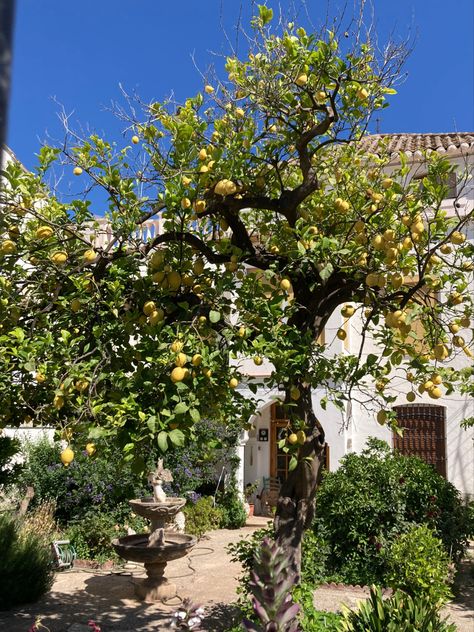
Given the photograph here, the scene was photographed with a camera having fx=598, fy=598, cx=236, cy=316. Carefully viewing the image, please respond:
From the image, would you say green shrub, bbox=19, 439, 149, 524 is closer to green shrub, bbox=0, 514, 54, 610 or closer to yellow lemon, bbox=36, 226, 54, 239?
green shrub, bbox=0, 514, 54, 610

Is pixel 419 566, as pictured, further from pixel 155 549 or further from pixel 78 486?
pixel 78 486

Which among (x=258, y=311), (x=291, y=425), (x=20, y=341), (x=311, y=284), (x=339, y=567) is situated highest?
(x=311, y=284)

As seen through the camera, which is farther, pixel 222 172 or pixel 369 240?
pixel 369 240

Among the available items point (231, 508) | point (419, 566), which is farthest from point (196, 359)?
point (231, 508)

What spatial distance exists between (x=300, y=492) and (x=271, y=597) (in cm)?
223

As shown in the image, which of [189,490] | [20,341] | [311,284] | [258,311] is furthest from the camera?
[189,490]

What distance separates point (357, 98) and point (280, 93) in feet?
1.96

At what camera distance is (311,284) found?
4988 mm

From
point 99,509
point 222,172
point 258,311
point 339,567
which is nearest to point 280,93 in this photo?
point 222,172

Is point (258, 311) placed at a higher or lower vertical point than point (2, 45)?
higher

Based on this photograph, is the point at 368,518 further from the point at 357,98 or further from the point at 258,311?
the point at 357,98

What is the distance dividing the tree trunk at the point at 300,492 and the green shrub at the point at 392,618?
62 centimetres

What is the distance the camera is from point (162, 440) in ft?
10.3

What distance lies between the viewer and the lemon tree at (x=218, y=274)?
3791 millimetres
